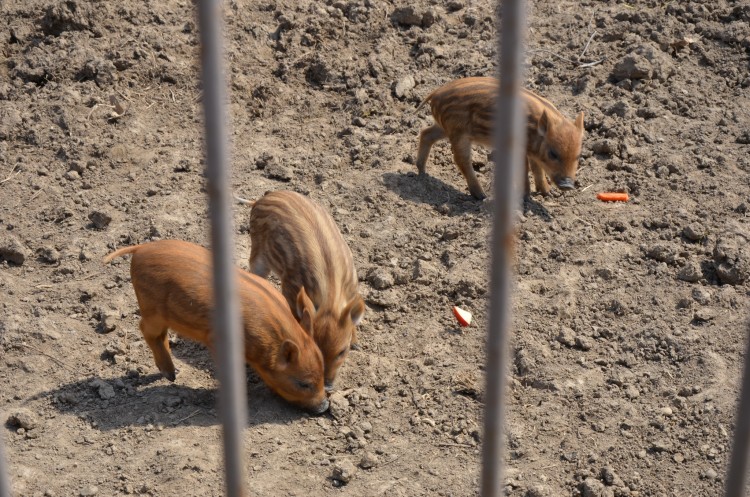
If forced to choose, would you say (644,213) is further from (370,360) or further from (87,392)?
(87,392)

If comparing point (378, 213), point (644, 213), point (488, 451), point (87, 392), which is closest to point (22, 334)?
point (87, 392)

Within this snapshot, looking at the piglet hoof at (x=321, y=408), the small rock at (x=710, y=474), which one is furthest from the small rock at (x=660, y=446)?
the piglet hoof at (x=321, y=408)

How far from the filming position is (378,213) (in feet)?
20.7

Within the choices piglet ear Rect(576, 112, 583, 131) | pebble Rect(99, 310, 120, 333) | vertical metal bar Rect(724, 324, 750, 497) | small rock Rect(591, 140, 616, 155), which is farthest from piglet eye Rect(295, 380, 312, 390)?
vertical metal bar Rect(724, 324, 750, 497)

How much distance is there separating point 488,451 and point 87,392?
3522 millimetres

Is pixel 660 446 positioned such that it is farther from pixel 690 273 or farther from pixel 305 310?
pixel 305 310

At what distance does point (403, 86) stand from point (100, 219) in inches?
91.4

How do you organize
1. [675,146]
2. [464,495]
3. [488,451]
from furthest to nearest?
[675,146] → [464,495] → [488,451]

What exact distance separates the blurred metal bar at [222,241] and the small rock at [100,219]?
4.44m

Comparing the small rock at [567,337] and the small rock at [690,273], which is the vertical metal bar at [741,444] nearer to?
the small rock at [567,337]

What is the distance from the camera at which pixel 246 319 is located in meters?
4.98

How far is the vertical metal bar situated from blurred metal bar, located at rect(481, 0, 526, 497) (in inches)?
15.3

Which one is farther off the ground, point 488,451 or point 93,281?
point 488,451

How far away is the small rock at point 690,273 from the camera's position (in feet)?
18.6
